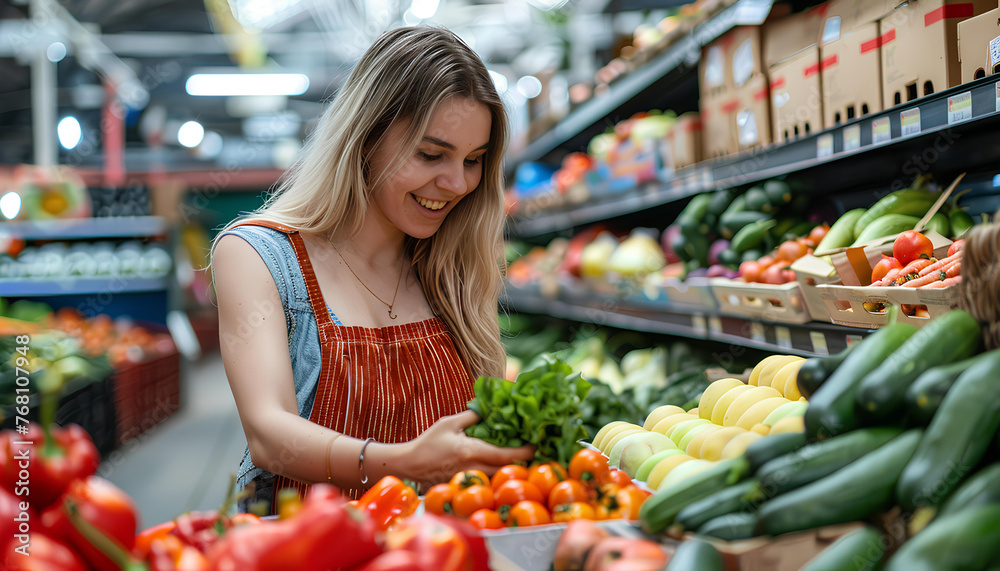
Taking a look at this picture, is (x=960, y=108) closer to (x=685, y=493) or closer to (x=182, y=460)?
(x=685, y=493)

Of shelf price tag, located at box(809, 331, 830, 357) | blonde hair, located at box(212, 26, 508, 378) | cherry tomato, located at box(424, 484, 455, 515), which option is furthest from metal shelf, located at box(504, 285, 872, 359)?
cherry tomato, located at box(424, 484, 455, 515)

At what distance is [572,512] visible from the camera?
0.92 meters

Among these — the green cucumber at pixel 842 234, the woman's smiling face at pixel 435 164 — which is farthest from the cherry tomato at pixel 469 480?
the green cucumber at pixel 842 234

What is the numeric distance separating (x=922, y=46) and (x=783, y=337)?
755mm

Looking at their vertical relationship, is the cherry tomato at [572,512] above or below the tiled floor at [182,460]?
above

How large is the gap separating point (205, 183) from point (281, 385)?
12.5 meters

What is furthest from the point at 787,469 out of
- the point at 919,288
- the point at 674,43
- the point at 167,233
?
the point at 167,233

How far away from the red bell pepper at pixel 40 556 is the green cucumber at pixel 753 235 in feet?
7.18

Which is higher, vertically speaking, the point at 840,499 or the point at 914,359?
the point at 914,359

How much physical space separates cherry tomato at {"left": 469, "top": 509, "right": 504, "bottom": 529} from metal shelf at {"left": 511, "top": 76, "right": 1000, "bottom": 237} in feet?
3.60

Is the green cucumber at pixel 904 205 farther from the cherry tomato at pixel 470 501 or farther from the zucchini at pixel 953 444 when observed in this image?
the cherry tomato at pixel 470 501

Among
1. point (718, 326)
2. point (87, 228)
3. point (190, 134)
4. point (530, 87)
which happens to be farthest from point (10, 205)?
point (190, 134)

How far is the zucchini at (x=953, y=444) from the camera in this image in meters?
0.71

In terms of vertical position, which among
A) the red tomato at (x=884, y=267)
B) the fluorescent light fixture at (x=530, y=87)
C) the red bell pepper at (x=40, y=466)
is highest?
the fluorescent light fixture at (x=530, y=87)
